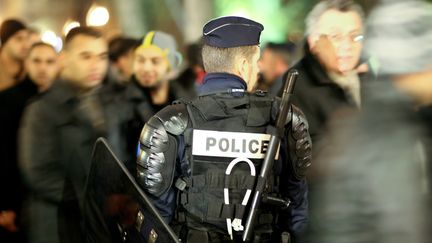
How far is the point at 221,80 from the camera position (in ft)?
12.6

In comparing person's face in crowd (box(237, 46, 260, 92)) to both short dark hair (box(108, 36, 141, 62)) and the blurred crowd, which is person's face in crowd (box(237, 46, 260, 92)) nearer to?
the blurred crowd

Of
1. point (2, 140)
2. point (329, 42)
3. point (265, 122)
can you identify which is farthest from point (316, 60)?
point (2, 140)

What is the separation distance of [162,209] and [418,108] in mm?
1366

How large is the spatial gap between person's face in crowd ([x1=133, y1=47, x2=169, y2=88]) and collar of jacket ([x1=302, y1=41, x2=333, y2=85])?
1.37 meters

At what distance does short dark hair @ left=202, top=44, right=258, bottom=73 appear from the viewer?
3.88 m

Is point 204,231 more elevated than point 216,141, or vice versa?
point 216,141

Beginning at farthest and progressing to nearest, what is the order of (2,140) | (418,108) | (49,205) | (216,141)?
(2,140) → (49,205) → (216,141) → (418,108)

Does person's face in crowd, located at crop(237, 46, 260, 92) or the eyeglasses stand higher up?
the eyeglasses

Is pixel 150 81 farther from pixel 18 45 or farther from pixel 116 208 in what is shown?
pixel 116 208

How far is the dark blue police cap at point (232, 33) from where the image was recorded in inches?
154

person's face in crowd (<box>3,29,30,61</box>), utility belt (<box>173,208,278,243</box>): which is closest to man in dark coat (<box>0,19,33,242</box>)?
person's face in crowd (<box>3,29,30,61</box>)

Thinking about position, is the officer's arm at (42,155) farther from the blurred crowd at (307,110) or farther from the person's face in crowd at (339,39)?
the person's face in crowd at (339,39)

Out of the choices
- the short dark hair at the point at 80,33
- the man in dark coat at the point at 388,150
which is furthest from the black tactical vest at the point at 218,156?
the short dark hair at the point at 80,33

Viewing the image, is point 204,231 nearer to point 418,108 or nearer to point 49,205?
point 418,108
